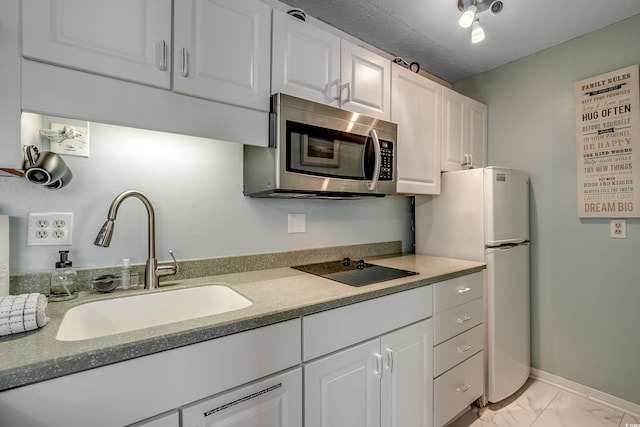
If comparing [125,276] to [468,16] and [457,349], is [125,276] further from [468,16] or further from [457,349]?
[468,16]

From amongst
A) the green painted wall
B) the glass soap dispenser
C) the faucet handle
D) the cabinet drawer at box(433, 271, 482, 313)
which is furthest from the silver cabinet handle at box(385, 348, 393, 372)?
the green painted wall

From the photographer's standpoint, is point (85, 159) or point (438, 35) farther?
point (438, 35)

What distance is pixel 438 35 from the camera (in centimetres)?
198

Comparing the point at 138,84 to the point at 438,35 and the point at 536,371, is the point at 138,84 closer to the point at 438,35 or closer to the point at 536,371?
the point at 438,35

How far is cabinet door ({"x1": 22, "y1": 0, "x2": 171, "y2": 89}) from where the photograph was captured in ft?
A: 2.85

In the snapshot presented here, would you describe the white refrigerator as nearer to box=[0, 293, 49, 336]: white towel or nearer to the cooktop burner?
the cooktop burner

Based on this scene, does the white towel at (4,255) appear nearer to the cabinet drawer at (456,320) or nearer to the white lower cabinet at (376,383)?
the white lower cabinet at (376,383)

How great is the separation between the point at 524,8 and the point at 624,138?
1.01 meters

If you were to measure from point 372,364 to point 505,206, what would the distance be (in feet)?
4.56

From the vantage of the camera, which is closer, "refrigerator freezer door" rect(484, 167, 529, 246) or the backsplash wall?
the backsplash wall

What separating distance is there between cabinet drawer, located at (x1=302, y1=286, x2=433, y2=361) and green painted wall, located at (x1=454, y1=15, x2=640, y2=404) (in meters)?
1.31

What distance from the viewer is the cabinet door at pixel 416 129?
5.94ft

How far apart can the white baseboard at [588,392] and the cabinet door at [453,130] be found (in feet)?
5.38

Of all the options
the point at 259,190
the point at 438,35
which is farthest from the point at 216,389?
the point at 438,35
